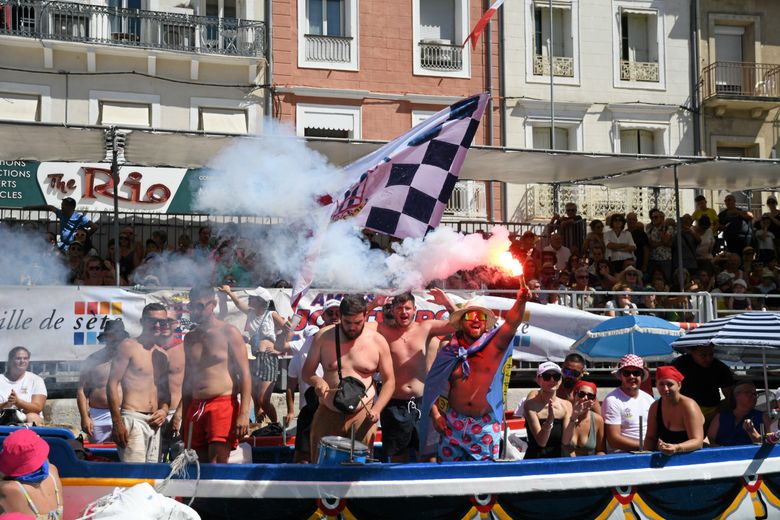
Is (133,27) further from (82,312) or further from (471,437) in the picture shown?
(471,437)

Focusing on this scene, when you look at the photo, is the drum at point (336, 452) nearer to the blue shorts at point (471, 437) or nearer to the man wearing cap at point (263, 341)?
the blue shorts at point (471, 437)

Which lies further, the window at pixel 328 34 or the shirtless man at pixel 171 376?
the window at pixel 328 34

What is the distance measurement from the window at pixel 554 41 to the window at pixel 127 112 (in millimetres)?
8429

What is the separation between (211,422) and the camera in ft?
24.0

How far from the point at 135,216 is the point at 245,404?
1059 centimetres

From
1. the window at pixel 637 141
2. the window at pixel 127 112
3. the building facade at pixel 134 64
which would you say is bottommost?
the window at pixel 637 141

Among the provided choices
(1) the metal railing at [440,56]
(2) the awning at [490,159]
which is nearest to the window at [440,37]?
(1) the metal railing at [440,56]

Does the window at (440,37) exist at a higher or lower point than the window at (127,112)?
higher

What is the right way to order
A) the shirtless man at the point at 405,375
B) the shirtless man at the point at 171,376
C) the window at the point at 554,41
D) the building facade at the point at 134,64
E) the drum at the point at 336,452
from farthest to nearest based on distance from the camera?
1. the window at the point at 554,41
2. the building facade at the point at 134,64
3. the shirtless man at the point at 171,376
4. the shirtless man at the point at 405,375
5. the drum at the point at 336,452

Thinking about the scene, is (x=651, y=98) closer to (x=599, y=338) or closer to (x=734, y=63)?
(x=734, y=63)

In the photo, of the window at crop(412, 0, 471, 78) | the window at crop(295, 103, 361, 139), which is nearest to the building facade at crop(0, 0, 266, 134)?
the window at crop(295, 103, 361, 139)

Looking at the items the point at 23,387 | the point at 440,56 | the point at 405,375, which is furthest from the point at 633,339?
the point at 440,56

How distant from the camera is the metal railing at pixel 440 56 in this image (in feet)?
72.4

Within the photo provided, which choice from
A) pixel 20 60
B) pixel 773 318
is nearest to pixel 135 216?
pixel 20 60
